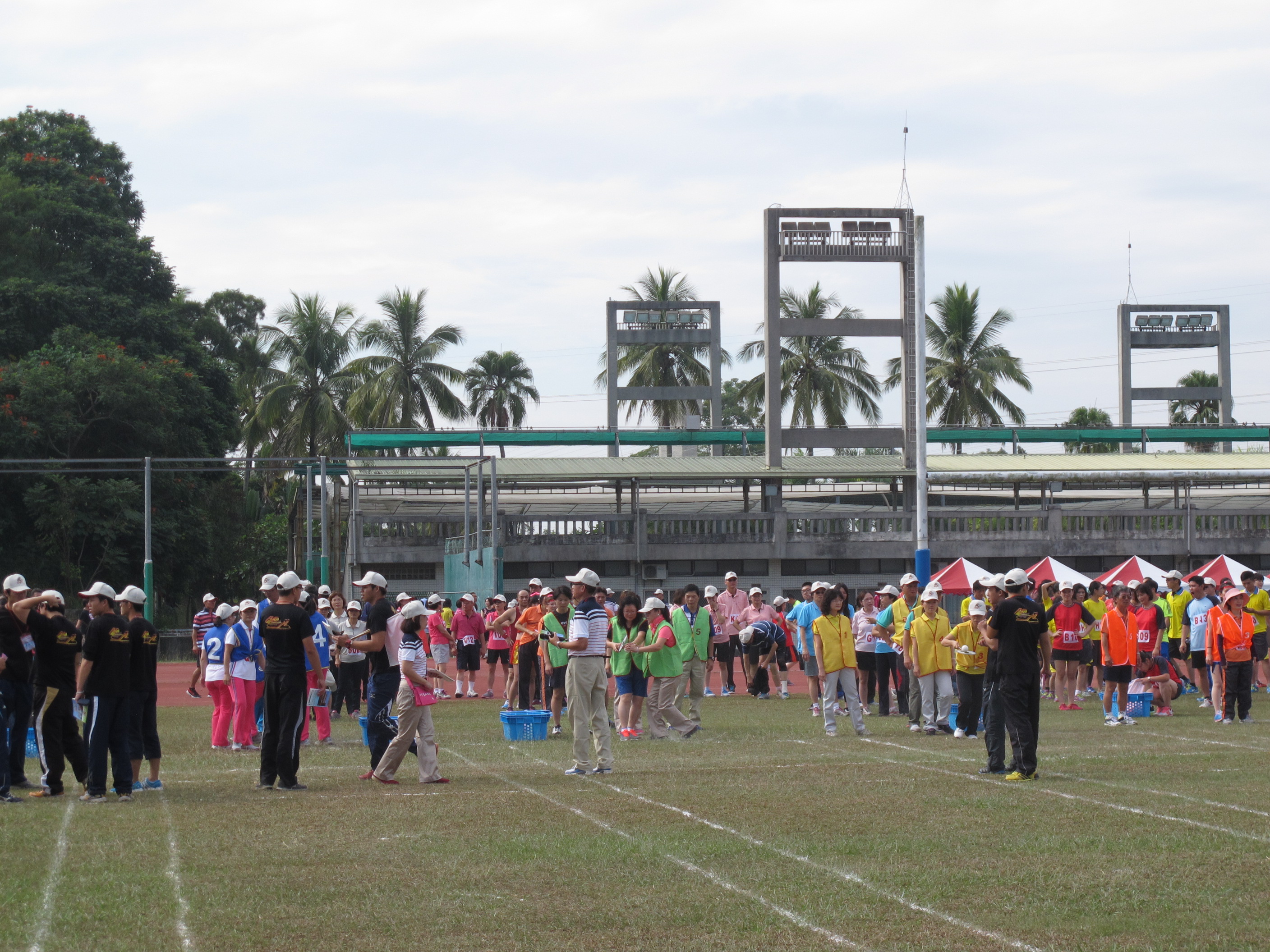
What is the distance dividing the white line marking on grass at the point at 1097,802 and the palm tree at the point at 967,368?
1944 inches

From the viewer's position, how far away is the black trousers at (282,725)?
39.9 feet

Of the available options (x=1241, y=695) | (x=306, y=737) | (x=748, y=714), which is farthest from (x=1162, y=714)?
(x=306, y=737)

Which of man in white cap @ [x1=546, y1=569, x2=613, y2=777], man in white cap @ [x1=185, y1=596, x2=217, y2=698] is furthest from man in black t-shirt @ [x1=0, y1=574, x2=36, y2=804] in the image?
man in white cap @ [x1=546, y1=569, x2=613, y2=777]

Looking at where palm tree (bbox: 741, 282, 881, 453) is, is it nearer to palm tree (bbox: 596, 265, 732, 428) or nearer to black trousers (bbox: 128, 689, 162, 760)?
palm tree (bbox: 596, 265, 732, 428)

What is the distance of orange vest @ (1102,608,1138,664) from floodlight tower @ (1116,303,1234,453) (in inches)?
1482

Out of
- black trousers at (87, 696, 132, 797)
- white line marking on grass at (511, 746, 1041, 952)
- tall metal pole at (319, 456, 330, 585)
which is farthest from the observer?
tall metal pole at (319, 456, 330, 585)

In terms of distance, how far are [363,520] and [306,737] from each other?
24661 millimetres

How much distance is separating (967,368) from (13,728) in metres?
53.3

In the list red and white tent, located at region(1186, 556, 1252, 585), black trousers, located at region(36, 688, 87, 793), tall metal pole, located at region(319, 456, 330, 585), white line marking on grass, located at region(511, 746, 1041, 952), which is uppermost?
tall metal pole, located at region(319, 456, 330, 585)

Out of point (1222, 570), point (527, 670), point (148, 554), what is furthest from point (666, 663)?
point (148, 554)

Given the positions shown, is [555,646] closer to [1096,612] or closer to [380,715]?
[380,715]

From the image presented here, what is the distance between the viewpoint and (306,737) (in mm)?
16406

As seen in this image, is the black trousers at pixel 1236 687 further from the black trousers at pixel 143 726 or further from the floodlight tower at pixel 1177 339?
the floodlight tower at pixel 1177 339

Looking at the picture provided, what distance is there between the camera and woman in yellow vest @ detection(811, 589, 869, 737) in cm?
1622
